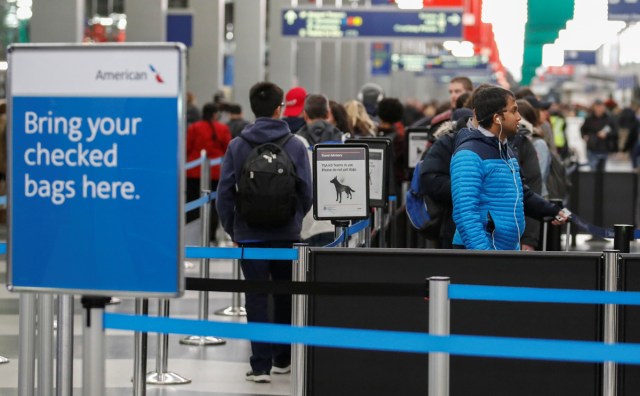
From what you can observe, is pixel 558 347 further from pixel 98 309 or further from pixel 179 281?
pixel 98 309

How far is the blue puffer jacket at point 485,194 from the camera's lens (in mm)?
6484

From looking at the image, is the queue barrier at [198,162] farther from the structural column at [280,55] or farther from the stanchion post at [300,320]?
the structural column at [280,55]

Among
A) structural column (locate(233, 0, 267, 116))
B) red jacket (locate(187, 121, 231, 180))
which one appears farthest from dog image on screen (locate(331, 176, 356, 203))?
structural column (locate(233, 0, 267, 116))

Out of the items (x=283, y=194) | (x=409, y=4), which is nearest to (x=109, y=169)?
(x=283, y=194)

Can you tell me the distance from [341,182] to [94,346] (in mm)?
3464

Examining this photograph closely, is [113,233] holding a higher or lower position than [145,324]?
higher

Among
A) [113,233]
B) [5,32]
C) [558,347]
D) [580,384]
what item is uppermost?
[5,32]

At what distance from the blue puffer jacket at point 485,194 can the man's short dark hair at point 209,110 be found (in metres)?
8.18

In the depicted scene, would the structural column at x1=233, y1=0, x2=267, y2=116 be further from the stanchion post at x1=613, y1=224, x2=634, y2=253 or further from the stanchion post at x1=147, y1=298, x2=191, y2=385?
the stanchion post at x1=613, y1=224, x2=634, y2=253

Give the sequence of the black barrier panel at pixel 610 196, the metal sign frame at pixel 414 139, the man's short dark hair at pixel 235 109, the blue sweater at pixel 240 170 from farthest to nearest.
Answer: the black barrier panel at pixel 610 196, the man's short dark hair at pixel 235 109, the metal sign frame at pixel 414 139, the blue sweater at pixel 240 170

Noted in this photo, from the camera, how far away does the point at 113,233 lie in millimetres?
4457

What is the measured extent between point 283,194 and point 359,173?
0.52 metres

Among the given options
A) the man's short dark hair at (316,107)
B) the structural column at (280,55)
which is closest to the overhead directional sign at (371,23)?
the structural column at (280,55)

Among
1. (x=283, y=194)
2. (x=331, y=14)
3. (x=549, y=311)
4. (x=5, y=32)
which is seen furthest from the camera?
(x=331, y=14)
